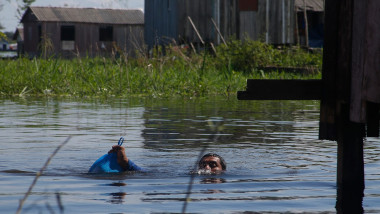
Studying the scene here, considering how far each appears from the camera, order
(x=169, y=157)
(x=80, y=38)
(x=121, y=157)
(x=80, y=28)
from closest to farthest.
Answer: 1. (x=121, y=157)
2. (x=169, y=157)
3. (x=80, y=38)
4. (x=80, y=28)

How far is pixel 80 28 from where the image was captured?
161 ft

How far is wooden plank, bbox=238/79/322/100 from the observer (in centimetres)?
639

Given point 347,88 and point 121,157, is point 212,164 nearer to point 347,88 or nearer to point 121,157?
point 121,157

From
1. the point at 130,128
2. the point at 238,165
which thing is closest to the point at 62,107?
the point at 130,128

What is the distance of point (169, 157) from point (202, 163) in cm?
138

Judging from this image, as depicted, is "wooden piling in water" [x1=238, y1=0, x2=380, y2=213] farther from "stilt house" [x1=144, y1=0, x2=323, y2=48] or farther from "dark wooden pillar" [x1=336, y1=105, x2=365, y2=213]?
"stilt house" [x1=144, y1=0, x2=323, y2=48]

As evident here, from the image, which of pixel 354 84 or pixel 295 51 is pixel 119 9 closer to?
pixel 295 51

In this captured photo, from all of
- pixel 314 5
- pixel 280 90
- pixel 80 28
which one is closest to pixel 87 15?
pixel 80 28

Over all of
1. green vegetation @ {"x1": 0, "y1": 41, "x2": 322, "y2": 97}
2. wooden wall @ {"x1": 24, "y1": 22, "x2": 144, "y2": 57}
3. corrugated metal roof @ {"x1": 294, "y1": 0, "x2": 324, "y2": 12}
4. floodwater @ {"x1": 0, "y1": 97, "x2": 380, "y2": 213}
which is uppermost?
corrugated metal roof @ {"x1": 294, "y1": 0, "x2": 324, "y2": 12}

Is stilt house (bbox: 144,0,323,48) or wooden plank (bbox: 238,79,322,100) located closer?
wooden plank (bbox: 238,79,322,100)

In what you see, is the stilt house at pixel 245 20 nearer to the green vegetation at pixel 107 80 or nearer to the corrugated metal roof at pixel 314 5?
the corrugated metal roof at pixel 314 5

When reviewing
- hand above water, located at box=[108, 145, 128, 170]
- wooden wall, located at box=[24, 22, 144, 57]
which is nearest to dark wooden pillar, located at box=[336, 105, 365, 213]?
hand above water, located at box=[108, 145, 128, 170]

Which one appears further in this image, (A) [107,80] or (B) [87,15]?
(B) [87,15]

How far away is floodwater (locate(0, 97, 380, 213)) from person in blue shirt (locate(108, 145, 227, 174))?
0.54 ft
